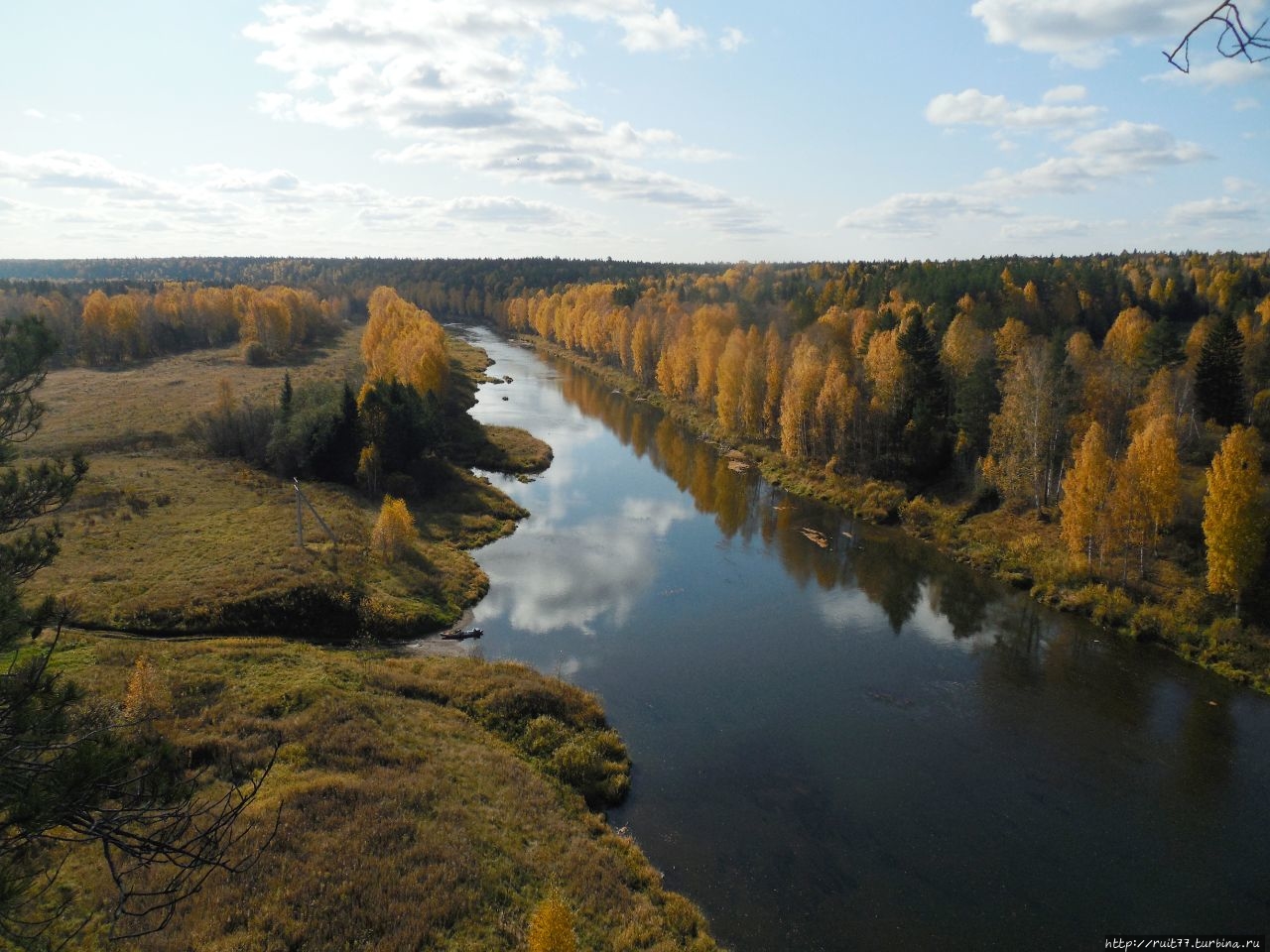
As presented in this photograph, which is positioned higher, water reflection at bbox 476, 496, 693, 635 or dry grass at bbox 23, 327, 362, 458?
dry grass at bbox 23, 327, 362, 458

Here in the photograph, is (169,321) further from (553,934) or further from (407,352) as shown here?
(553,934)

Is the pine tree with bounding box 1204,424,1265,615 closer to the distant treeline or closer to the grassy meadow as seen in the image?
→ the grassy meadow

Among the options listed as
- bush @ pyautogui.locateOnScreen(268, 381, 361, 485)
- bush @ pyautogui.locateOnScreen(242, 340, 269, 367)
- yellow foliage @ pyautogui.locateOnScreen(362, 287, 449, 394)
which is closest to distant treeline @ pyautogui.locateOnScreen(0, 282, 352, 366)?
bush @ pyautogui.locateOnScreen(242, 340, 269, 367)

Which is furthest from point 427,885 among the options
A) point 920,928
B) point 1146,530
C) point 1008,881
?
point 1146,530

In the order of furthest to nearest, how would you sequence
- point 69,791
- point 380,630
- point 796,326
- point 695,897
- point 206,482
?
point 796,326 < point 206,482 < point 380,630 < point 695,897 < point 69,791

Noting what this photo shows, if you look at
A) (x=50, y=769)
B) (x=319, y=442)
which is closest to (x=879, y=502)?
(x=319, y=442)

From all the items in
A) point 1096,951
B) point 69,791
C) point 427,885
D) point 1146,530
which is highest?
point 69,791

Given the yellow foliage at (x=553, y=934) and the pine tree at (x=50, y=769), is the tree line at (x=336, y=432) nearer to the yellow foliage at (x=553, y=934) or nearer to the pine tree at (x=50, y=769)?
the pine tree at (x=50, y=769)

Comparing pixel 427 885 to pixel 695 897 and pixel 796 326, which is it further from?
pixel 796 326
